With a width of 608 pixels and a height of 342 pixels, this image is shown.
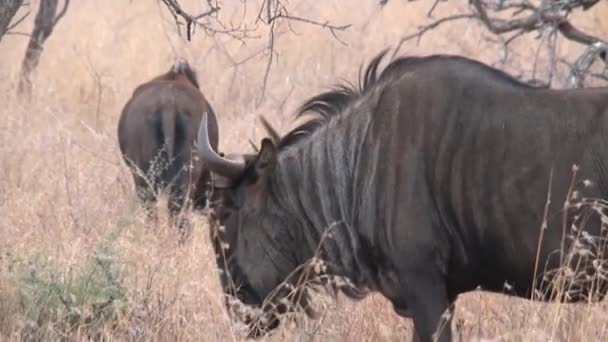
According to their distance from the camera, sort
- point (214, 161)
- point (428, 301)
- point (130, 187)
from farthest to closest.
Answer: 1. point (130, 187)
2. point (214, 161)
3. point (428, 301)

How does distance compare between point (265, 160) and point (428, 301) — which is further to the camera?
point (265, 160)

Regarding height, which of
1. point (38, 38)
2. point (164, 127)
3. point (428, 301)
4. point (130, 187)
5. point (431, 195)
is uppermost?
point (38, 38)

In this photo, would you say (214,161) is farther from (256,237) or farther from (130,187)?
(130,187)

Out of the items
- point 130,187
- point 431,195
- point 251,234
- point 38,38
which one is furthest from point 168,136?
point 431,195

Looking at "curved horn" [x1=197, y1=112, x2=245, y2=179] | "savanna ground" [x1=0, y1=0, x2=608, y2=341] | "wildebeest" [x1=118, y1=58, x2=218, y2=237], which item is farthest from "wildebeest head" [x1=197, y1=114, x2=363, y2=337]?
"wildebeest" [x1=118, y1=58, x2=218, y2=237]

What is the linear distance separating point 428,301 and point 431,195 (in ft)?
1.36

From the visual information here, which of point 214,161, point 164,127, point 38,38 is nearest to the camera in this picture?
point 214,161

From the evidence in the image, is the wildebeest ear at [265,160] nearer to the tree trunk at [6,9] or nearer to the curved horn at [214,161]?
the curved horn at [214,161]

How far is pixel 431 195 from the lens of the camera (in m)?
5.17

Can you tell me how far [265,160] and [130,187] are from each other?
396cm

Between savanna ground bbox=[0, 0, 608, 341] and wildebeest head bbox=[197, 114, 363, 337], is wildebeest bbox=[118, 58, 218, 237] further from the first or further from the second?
wildebeest head bbox=[197, 114, 363, 337]

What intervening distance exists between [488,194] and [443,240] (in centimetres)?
25

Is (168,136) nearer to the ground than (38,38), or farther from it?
nearer to the ground

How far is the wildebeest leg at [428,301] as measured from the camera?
5133 millimetres
